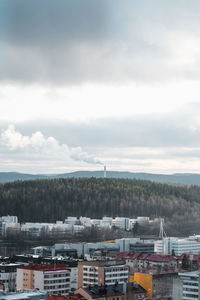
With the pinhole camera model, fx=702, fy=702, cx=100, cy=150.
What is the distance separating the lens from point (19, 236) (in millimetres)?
49844

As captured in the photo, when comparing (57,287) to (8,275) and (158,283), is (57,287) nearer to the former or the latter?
(8,275)

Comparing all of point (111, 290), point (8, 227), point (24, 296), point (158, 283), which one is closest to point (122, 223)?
point (8, 227)

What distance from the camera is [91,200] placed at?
221 ft

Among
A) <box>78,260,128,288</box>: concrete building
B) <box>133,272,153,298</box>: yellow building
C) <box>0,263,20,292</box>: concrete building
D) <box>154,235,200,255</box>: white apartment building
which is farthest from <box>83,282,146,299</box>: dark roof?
<box>154,235,200,255</box>: white apartment building

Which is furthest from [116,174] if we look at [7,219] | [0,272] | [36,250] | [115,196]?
[0,272]

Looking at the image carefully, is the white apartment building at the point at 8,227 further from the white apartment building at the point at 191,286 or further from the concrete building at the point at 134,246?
the white apartment building at the point at 191,286

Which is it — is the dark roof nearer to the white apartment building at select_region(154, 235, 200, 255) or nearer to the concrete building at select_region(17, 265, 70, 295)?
the concrete building at select_region(17, 265, 70, 295)

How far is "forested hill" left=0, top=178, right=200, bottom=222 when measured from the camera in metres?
62.8

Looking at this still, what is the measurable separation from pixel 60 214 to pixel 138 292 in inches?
1623

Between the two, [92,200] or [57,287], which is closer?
[57,287]

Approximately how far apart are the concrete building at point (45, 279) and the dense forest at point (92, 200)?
3650 cm

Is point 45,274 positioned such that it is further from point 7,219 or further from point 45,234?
point 7,219

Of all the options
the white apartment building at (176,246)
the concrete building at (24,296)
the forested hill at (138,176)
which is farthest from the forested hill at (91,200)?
the forested hill at (138,176)

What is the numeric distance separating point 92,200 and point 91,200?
4.5 inches
